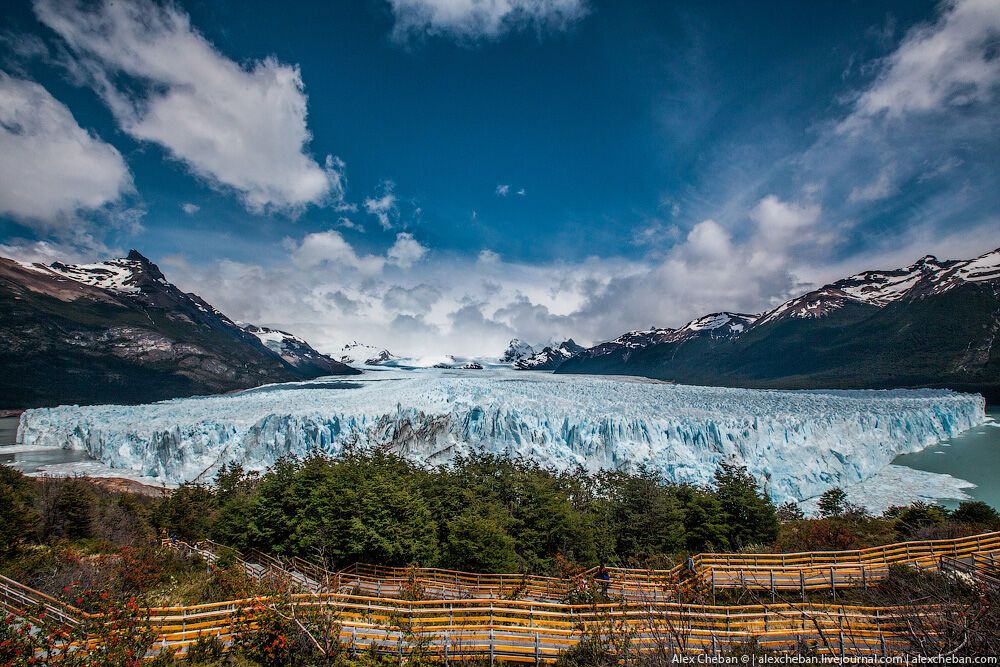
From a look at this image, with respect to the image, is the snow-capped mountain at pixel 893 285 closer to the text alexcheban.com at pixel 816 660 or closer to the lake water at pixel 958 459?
the lake water at pixel 958 459

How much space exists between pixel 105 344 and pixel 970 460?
5243 inches

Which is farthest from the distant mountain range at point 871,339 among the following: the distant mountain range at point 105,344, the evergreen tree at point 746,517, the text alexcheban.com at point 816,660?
the distant mountain range at point 105,344

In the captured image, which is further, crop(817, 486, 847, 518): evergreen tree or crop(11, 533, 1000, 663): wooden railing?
crop(817, 486, 847, 518): evergreen tree

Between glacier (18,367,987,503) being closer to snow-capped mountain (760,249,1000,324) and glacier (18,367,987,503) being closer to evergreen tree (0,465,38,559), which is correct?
evergreen tree (0,465,38,559)

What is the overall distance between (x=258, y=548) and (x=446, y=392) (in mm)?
25307

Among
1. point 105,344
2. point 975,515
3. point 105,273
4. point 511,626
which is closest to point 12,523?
point 511,626

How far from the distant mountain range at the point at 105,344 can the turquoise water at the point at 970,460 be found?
111m

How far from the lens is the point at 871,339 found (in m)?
104

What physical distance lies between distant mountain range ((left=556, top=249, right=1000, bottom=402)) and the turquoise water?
39386 millimetres

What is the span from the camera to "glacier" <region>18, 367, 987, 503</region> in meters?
30.0

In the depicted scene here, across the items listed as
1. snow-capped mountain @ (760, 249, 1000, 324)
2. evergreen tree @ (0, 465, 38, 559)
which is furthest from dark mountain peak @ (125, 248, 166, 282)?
snow-capped mountain @ (760, 249, 1000, 324)

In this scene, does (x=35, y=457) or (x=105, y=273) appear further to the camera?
(x=105, y=273)

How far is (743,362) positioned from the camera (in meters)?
132

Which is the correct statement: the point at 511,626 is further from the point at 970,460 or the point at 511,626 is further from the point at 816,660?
the point at 970,460
